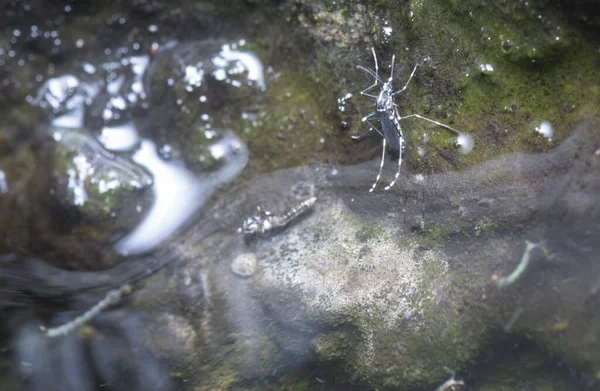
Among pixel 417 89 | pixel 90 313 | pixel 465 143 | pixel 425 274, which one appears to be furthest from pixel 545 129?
pixel 90 313

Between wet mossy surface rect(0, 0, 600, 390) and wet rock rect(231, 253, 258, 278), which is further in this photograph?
wet rock rect(231, 253, 258, 278)

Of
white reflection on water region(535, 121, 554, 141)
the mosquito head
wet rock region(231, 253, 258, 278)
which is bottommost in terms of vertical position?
wet rock region(231, 253, 258, 278)

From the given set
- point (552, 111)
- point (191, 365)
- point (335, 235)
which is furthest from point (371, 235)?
point (191, 365)

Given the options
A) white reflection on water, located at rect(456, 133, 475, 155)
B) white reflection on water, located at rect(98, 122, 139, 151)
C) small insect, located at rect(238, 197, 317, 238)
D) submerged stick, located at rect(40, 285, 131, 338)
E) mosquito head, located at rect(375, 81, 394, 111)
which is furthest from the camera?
white reflection on water, located at rect(98, 122, 139, 151)

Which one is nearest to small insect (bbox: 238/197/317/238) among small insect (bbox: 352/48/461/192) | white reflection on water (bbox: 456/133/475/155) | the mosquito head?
small insect (bbox: 352/48/461/192)

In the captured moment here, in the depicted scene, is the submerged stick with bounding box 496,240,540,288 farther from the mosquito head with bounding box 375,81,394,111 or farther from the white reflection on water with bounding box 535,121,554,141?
the mosquito head with bounding box 375,81,394,111

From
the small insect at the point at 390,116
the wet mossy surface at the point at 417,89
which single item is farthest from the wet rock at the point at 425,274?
the small insect at the point at 390,116

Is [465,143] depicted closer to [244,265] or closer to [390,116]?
[390,116]
